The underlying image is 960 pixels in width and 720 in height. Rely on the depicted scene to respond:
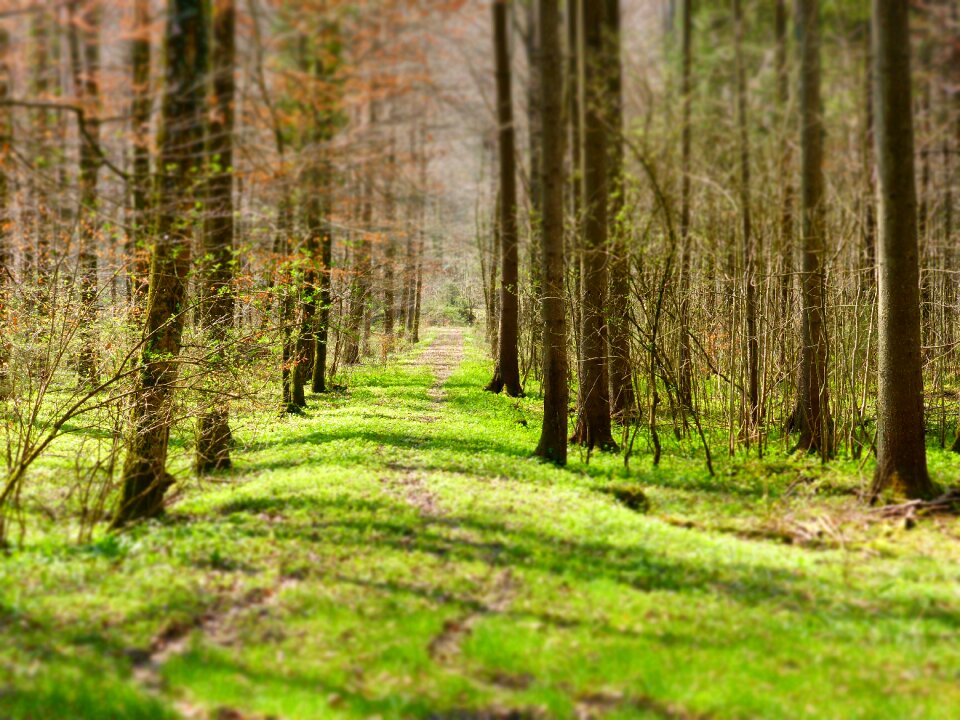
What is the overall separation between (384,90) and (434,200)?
24.0ft

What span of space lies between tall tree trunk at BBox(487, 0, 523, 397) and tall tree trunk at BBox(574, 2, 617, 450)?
6014 mm

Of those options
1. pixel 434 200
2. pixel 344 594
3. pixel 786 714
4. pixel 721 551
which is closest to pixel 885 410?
pixel 721 551

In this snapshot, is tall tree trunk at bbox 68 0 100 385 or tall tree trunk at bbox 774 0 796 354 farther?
tall tree trunk at bbox 774 0 796 354

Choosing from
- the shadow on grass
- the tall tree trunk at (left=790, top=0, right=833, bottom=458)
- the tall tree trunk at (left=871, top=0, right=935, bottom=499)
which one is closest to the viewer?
the shadow on grass

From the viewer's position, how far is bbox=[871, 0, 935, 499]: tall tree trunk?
8234mm

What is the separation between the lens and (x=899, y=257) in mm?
8242

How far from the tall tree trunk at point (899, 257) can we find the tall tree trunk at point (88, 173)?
8115mm

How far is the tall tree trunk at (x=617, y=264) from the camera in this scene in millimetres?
12266

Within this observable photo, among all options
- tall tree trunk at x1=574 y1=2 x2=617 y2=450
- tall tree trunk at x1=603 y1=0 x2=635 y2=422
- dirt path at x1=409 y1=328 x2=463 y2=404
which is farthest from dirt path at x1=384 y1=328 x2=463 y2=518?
tall tree trunk at x1=603 y1=0 x2=635 y2=422

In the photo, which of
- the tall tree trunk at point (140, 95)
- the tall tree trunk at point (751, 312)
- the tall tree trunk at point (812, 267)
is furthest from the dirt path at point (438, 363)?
the tall tree trunk at point (812, 267)

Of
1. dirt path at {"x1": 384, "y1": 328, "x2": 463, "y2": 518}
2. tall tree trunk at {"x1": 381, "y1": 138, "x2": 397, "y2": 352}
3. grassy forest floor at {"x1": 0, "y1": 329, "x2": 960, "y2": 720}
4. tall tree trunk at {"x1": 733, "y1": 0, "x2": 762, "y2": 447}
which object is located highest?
tall tree trunk at {"x1": 381, "y1": 138, "x2": 397, "y2": 352}

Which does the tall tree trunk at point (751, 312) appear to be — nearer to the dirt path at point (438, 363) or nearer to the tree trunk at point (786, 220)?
the tree trunk at point (786, 220)

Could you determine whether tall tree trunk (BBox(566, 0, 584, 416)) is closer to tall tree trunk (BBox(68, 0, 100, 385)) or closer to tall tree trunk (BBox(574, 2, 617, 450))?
tall tree trunk (BBox(574, 2, 617, 450))

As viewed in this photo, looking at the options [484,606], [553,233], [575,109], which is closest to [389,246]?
[575,109]
